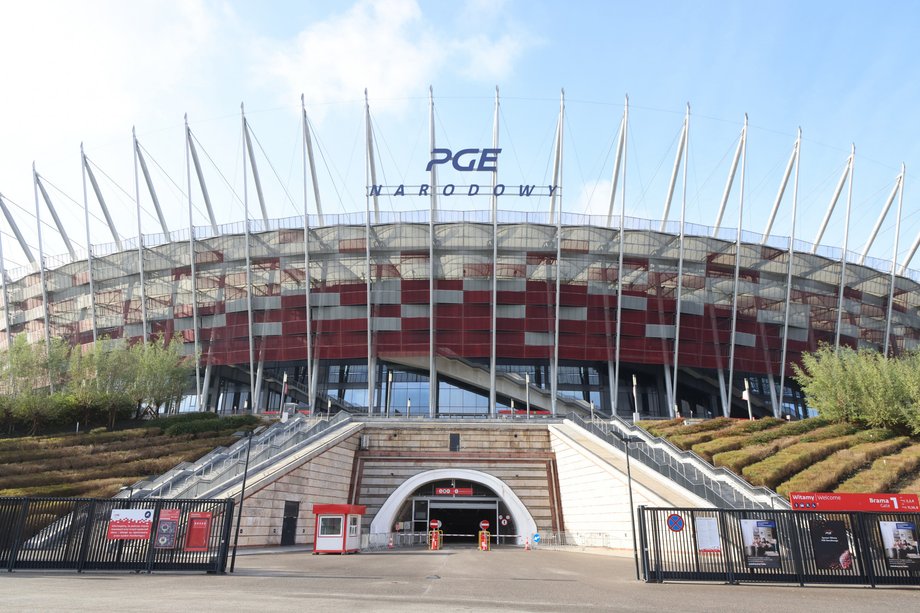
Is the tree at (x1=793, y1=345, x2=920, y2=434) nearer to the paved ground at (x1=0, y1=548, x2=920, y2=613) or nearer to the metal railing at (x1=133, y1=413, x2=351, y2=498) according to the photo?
the paved ground at (x1=0, y1=548, x2=920, y2=613)

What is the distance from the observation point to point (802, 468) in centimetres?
3828

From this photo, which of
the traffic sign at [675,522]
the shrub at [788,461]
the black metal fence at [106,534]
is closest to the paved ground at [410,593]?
the black metal fence at [106,534]

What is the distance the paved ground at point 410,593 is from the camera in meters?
12.8

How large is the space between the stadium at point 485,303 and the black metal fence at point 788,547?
46.5 m

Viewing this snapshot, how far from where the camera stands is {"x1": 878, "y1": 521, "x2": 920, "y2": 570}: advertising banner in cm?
1886

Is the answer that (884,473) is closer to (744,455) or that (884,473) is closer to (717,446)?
(744,455)

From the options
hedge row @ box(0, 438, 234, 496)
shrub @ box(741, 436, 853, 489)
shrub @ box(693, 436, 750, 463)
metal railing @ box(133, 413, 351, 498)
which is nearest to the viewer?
metal railing @ box(133, 413, 351, 498)

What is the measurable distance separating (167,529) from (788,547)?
2012 cm

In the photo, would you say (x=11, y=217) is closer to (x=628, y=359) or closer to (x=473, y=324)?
(x=473, y=324)

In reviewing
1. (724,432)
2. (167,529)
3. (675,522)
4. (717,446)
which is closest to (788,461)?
(717,446)

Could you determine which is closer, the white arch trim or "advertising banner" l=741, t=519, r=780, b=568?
"advertising banner" l=741, t=519, r=780, b=568

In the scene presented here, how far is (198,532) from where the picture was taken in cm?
2061

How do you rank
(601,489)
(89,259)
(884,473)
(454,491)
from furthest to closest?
(89,259) < (454,491) < (601,489) < (884,473)

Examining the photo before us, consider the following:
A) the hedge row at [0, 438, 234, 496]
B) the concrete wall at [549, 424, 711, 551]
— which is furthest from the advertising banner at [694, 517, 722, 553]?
the hedge row at [0, 438, 234, 496]
